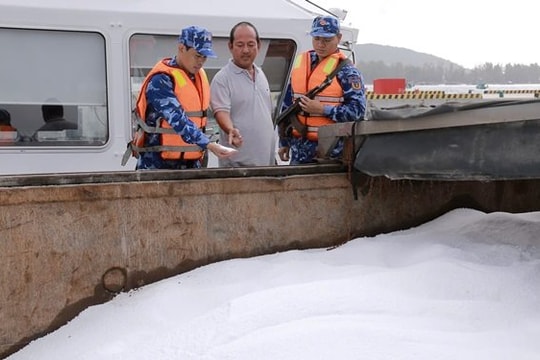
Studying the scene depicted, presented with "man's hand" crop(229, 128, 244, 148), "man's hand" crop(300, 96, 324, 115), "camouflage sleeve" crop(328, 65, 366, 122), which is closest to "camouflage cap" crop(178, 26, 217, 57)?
"man's hand" crop(229, 128, 244, 148)

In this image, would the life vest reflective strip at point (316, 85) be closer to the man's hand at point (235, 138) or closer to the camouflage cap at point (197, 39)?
the man's hand at point (235, 138)

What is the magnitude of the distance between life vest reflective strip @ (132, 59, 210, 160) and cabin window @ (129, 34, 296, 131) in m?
1.27

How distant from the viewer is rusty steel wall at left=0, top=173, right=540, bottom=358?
267 centimetres

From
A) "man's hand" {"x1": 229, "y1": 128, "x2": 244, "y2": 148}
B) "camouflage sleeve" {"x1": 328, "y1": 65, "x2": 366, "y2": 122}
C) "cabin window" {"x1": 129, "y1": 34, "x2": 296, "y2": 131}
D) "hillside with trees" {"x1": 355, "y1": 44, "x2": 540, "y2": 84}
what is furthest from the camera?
"hillside with trees" {"x1": 355, "y1": 44, "x2": 540, "y2": 84}

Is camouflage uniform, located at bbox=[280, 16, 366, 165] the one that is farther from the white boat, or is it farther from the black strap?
the white boat

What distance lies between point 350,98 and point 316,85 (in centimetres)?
24

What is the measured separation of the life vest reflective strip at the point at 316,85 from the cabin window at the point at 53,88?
1642 mm

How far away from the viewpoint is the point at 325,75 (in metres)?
4.02

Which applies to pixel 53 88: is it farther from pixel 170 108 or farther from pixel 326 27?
pixel 326 27

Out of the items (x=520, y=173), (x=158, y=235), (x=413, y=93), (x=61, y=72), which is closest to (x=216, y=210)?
(x=158, y=235)

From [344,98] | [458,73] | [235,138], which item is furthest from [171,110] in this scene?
[458,73]

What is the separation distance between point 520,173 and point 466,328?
737 mm

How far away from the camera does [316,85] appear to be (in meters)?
4.03

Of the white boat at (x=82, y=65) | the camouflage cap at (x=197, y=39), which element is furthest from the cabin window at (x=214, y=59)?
the camouflage cap at (x=197, y=39)
